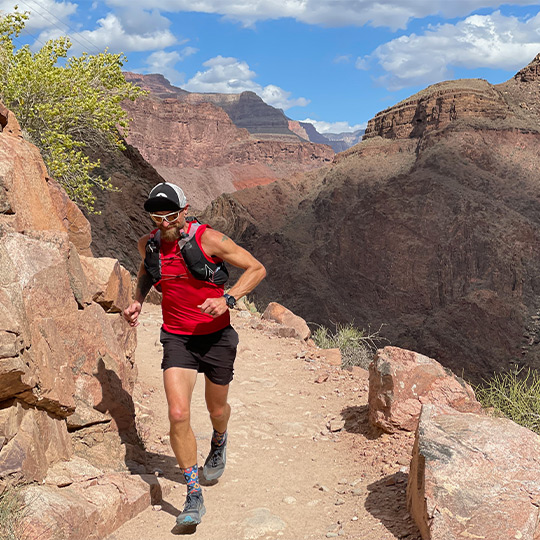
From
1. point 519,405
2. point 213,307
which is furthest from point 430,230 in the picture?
point 213,307

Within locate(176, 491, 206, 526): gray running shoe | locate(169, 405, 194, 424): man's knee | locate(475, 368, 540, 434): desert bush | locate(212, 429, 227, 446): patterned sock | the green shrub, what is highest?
locate(169, 405, 194, 424): man's knee

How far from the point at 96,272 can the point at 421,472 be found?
281 centimetres

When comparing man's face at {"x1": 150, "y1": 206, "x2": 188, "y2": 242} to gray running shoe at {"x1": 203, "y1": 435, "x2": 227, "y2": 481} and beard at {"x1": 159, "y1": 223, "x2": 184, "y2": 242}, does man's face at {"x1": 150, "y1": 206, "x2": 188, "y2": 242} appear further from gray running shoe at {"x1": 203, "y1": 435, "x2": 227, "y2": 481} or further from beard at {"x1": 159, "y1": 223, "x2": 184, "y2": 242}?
gray running shoe at {"x1": 203, "y1": 435, "x2": 227, "y2": 481}

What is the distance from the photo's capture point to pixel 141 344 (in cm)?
808

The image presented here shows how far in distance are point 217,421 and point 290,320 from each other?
654 cm

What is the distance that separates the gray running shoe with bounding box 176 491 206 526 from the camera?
10.6ft

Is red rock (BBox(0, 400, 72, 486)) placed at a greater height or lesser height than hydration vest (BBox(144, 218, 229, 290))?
lesser

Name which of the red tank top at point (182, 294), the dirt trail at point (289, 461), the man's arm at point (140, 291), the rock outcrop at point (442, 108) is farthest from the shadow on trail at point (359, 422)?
the rock outcrop at point (442, 108)

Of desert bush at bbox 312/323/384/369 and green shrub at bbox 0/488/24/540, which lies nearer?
green shrub at bbox 0/488/24/540

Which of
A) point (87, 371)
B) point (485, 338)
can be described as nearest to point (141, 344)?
point (87, 371)

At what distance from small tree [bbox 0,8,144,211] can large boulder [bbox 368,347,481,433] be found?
21.8 ft

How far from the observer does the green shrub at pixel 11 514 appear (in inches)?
102

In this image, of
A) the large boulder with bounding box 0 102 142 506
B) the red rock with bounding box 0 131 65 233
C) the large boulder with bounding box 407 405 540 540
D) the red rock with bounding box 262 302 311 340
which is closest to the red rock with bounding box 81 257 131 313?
the large boulder with bounding box 0 102 142 506

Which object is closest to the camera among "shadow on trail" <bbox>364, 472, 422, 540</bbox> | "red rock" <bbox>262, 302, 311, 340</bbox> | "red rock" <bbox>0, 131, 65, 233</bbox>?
"shadow on trail" <bbox>364, 472, 422, 540</bbox>
